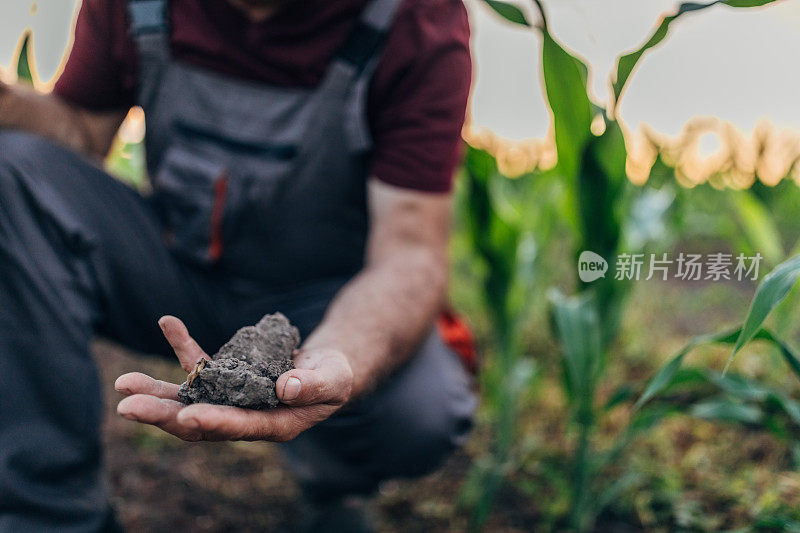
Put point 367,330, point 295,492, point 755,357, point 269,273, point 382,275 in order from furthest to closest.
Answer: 1. point 755,357
2. point 295,492
3. point 269,273
4. point 382,275
5. point 367,330

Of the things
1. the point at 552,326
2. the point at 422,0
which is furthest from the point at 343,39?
the point at 552,326

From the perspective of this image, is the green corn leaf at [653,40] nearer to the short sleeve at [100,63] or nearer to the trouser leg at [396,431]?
the trouser leg at [396,431]

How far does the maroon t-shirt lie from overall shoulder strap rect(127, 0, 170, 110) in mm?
18

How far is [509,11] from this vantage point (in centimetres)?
73

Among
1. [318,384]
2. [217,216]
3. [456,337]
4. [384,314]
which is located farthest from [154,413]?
[456,337]

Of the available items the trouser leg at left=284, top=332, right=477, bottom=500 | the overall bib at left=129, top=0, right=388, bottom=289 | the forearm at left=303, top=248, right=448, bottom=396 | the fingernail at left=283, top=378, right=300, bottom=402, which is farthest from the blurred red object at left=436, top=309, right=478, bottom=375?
the fingernail at left=283, top=378, right=300, bottom=402

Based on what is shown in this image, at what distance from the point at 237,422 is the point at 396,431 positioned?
0.49 metres

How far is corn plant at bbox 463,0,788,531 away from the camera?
0.79 meters

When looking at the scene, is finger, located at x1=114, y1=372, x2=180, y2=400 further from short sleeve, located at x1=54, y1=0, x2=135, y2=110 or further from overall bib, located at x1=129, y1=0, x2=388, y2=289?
short sleeve, located at x1=54, y1=0, x2=135, y2=110

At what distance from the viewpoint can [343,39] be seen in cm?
95

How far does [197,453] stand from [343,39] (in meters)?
0.92

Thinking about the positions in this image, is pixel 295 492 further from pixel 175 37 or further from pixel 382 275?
pixel 175 37

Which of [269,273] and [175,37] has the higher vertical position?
[175,37]

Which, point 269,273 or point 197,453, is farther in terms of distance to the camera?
point 197,453
